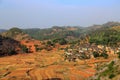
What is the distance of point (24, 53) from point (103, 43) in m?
32.5

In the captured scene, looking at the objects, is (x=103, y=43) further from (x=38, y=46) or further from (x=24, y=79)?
(x=24, y=79)

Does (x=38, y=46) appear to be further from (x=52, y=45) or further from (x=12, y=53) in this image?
(x=12, y=53)

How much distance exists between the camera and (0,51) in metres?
91.8

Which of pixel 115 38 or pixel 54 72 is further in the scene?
pixel 115 38

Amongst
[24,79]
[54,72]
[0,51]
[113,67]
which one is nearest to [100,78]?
[113,67]

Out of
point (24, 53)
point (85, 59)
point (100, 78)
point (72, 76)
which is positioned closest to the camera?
point (100, 78)

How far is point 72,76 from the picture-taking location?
4947cm

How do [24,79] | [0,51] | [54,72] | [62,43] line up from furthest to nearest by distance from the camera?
1. [62,43]
2. [0,51]
3. [54,72]
4. [24,79]

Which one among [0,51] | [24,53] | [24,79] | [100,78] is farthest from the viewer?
[24,53]

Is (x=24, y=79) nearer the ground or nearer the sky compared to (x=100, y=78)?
nearer the ground

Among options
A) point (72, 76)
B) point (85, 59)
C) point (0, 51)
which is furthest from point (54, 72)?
point (0, 51)

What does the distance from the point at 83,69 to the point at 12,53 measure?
4476cm

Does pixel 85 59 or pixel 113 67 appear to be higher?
pixel 113 67

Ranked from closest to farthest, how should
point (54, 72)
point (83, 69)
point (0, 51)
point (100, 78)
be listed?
point (100, 78) < point (54, 72) < point (83, 69) < point (0, 51)
